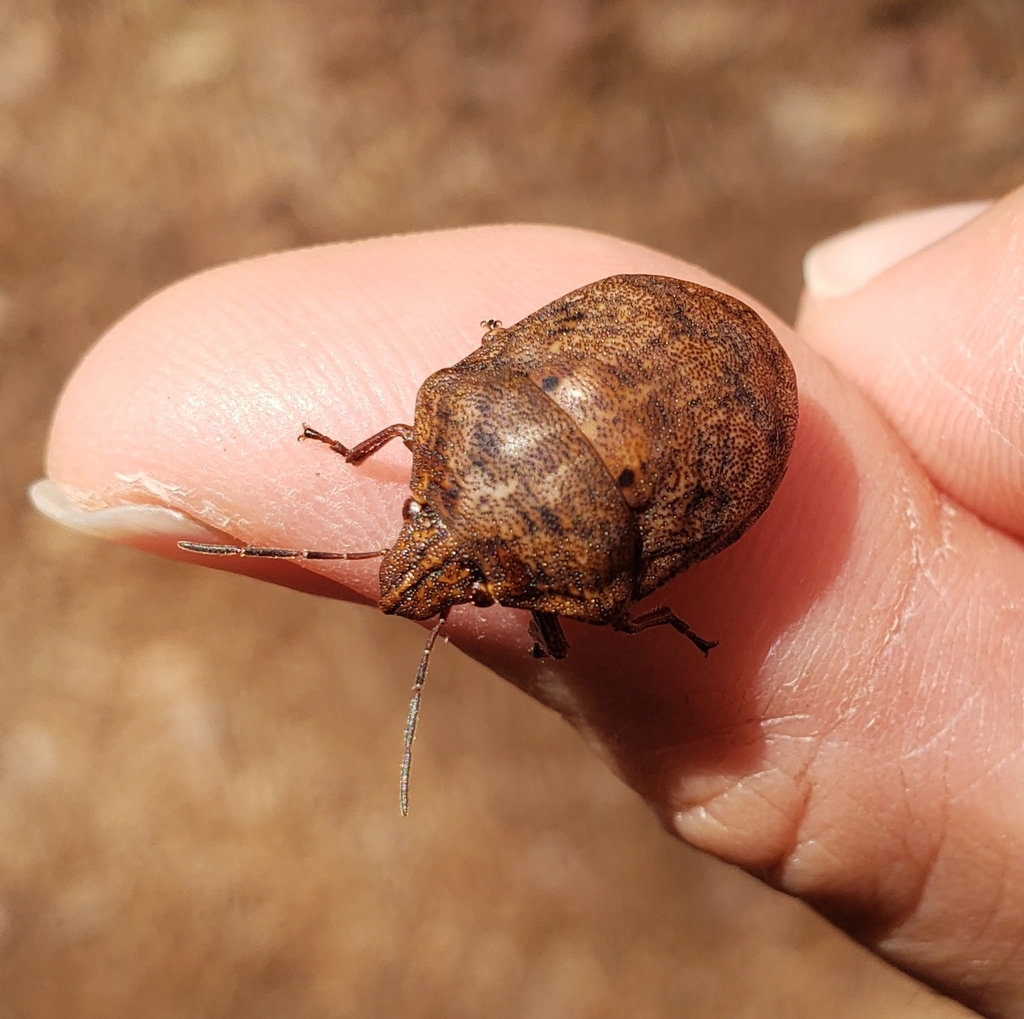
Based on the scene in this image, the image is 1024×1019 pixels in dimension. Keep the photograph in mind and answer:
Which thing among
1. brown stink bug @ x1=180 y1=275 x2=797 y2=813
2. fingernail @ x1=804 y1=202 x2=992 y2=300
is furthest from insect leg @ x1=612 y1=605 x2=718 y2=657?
fingernail @ x1=804 y1=202 x2=992 y2=300

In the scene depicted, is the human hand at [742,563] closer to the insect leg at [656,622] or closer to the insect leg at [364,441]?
the insect leg at [364,441]

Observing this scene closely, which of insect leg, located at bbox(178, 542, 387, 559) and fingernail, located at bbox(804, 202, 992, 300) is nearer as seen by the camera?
insect leg, located at bbox(178, 542, 387, 559)

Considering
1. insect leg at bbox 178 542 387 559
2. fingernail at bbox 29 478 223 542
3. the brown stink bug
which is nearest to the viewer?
the brown stink bug

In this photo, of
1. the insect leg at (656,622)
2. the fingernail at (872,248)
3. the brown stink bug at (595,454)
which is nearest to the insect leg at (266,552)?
the brown stink bug at (595,454)

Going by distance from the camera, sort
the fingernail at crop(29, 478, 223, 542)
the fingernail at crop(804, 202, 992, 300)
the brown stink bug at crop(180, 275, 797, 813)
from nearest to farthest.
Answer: the brown stink bug at crop(180, 275, 797, 813) → the fingernail at crop(29, 478, 223, 542) → the fingernail at crop(804, 202, 992, 300)

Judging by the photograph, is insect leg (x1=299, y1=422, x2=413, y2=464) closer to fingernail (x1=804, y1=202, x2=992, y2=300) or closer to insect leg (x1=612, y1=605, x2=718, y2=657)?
insect leg (x1=612, y1=605, x2=718, y2=657)

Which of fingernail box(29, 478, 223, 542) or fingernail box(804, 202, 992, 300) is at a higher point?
fingernail box(804, 202, 992, 300)

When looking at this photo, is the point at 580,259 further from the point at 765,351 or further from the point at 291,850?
the point at 291,850
